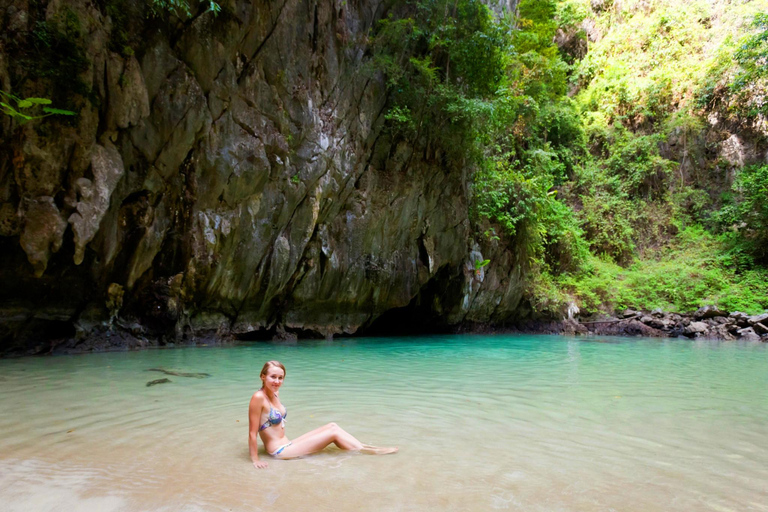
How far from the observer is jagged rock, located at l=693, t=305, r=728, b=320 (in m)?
15.8

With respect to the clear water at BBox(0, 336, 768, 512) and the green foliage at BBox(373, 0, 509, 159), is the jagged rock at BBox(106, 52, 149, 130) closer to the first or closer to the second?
the clear water at BBox(0, 336, 768, 512)

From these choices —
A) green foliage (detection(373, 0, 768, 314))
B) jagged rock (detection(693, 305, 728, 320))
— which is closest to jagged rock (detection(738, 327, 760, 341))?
jagged rock (detection(693, 305, 728, 320))

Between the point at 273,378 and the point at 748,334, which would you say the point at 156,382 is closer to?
the point at 273,378

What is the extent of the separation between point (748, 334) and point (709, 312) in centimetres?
169

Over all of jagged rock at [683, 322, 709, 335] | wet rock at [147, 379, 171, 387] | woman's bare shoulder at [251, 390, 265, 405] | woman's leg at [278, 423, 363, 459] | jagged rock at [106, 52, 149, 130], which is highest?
jagged rock at [106, 52, 149, 130]

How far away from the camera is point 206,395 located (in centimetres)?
508

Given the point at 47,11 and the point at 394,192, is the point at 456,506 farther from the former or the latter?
the point at 394,192

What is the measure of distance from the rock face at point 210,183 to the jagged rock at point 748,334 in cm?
1005

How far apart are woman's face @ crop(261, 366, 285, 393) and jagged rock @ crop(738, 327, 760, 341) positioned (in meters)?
16.2

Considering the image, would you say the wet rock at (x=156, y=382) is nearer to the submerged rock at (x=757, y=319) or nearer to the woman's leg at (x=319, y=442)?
the woman's leg at (x=319, y=442)

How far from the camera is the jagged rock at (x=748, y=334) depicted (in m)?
13.9

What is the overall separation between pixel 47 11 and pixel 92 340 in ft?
19.0

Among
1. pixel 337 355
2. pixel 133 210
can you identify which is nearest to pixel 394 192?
pixel 337 355

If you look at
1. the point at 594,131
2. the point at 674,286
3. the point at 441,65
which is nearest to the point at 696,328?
the point at 674,286
